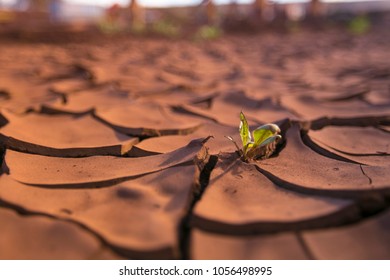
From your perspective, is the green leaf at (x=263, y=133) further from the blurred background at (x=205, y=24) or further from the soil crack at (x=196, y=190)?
the blurred background at (x=205, y=24)

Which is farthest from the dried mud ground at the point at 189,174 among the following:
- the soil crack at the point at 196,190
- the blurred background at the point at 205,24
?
the blurred background at the point at 205,24

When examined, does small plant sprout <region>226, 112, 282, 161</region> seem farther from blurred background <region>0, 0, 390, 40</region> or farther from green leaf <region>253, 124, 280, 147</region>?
blurred background <region>0, 0, 390, 40</region>

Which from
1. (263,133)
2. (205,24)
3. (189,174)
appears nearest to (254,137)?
(263,133)

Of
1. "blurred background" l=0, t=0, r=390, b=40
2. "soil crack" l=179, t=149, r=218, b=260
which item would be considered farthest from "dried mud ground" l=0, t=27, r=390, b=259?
"blurred background" l=0, t=0, r=390, b=40

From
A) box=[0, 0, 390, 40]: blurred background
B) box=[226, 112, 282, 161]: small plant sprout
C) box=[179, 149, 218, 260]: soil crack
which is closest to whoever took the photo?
box=[179, 149, 218, 260]: soil crack

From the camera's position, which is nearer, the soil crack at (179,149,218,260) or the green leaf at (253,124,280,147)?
the soil crack at (179,149,218,260)

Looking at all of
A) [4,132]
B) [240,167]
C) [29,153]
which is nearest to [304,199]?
[240,167]

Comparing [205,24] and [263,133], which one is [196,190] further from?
[205,24]

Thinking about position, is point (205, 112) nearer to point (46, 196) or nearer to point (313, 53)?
point (46, 196)

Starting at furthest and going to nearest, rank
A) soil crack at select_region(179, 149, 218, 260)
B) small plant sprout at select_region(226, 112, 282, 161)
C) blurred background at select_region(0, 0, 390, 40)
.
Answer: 1. blurred background at select_region(0, 0, 390, 40)
2. small plant sprout at select_region(226, 112, 282, 161)
3. soil crack at select_region(179, 149, 218, 260)
